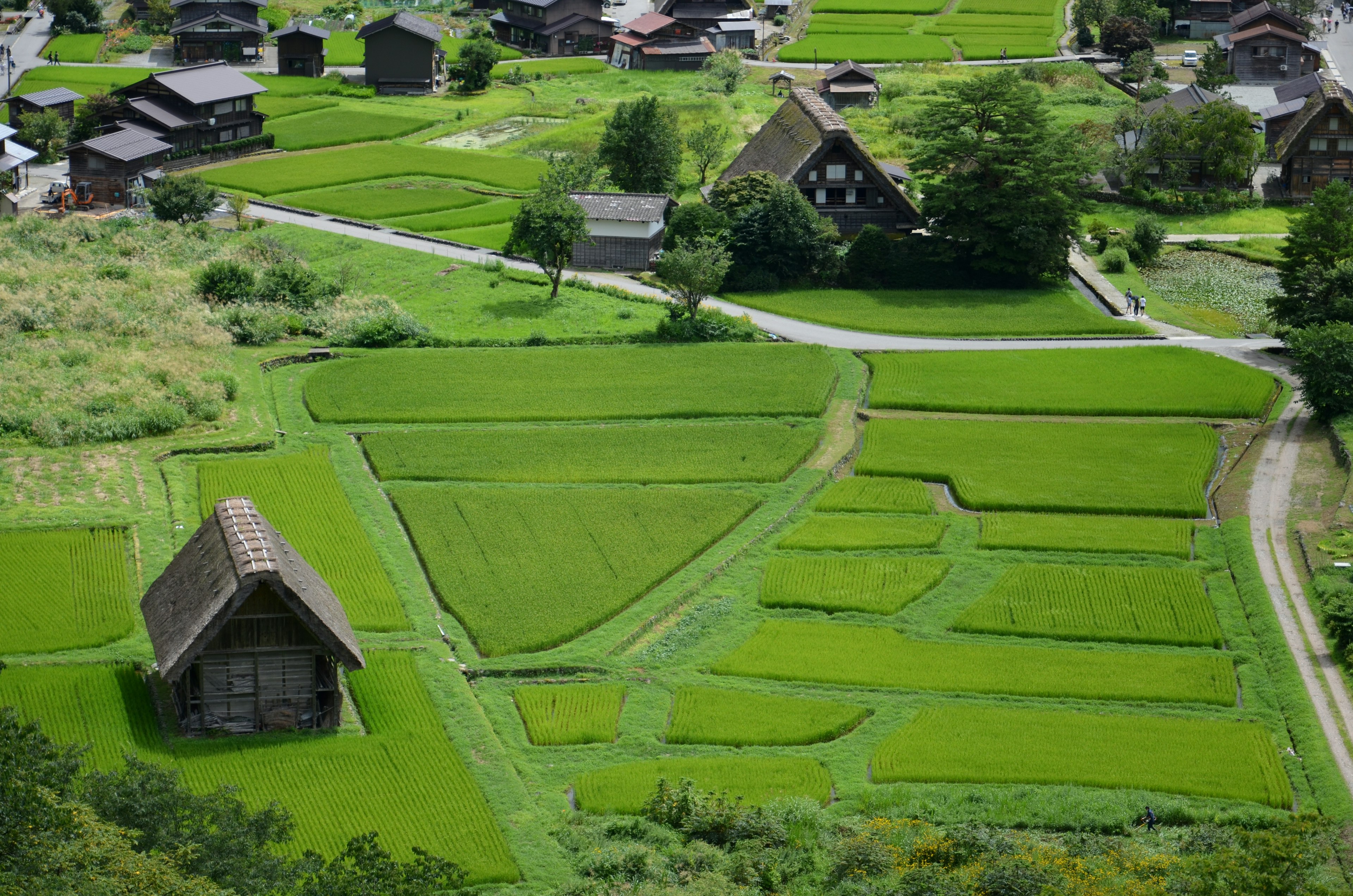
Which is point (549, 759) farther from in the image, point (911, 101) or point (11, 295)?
point (911, 101)

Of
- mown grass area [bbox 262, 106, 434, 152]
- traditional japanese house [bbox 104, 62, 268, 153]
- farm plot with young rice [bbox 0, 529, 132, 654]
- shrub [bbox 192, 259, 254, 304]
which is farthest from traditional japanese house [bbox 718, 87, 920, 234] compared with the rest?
farm plot with young rice [bbox 0, 529, 132, 654]

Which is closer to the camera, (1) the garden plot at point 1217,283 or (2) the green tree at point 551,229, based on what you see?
(2) the green tree at point 551,229

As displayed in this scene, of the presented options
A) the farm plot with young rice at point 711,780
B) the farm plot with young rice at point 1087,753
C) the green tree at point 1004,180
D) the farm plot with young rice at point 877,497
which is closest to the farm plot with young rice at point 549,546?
the farm plot with young rice at point 877,497

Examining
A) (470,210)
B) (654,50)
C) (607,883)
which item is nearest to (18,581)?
(607,883)

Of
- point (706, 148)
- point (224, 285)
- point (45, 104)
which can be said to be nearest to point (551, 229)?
A: point (224, 285)

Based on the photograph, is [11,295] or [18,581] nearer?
[18,581]

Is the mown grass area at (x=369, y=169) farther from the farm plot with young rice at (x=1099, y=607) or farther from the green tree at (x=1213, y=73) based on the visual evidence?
the farm plot with young rice at (x=1099, y=607)
